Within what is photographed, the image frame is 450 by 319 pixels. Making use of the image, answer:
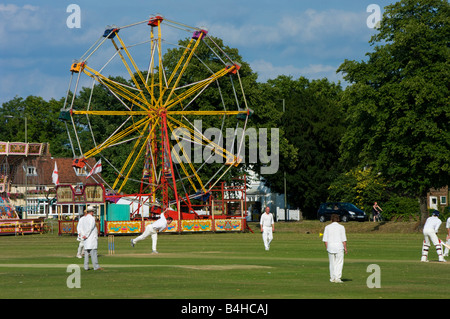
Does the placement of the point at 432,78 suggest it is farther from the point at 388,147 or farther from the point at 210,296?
the point at 210,296

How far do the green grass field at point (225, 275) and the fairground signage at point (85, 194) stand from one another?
22.3 metres

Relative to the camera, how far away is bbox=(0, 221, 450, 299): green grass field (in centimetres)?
1792

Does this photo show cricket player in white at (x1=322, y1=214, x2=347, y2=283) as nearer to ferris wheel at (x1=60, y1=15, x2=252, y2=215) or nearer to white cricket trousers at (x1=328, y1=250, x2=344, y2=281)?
white cricket trousers at (x1=328, y1=250, x2=344, y2=281)

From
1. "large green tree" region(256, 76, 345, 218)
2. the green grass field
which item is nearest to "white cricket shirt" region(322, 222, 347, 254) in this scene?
the green grass field

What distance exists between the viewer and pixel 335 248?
68.5 ft

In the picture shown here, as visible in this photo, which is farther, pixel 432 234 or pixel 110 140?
pixel 110 140

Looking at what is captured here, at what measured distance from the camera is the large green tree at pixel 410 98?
53.7 m

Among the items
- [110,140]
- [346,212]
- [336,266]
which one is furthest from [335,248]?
[346,212]

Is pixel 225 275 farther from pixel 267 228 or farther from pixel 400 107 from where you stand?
pixel 400 107

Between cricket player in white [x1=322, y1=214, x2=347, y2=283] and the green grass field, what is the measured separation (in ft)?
1.27

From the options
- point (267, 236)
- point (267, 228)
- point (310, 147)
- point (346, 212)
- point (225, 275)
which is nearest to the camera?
point (225, 275)

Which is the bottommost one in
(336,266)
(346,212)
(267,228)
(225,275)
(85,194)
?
(225,275)

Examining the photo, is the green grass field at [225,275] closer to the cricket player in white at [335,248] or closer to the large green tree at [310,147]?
the cricket player in white at [335,248]

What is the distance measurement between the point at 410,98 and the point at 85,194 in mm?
24271
